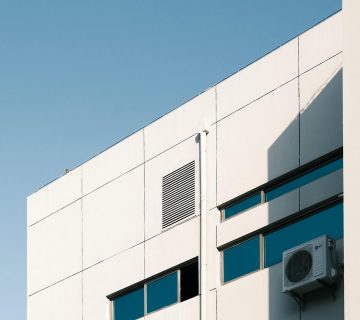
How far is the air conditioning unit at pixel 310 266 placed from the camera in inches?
998

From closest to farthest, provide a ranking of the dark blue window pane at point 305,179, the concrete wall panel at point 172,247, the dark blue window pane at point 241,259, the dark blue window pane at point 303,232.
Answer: the dark blue window pane at point 303,232, the dark blue window pane at point 305,179, the dark blue window pane at point 241,259, the concrete wall panel at point 172,247

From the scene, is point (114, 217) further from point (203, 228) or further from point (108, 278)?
point (203, 228)

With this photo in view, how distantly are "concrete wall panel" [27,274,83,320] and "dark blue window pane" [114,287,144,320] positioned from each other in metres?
1.25

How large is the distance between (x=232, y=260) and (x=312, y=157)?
10.7ft

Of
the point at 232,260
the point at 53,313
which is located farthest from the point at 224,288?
the point at 53,313

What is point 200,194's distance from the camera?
29875 millimetres

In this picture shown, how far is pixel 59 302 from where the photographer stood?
33188 mm

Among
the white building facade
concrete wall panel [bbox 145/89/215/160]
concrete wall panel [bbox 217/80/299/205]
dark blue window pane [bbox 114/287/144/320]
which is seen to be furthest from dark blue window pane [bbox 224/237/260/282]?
concrete wall panel [bbox 145/89/215/160]

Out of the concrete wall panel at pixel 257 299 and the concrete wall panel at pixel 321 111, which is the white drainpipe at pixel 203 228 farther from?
the concrete wall panel at pixel 321 111

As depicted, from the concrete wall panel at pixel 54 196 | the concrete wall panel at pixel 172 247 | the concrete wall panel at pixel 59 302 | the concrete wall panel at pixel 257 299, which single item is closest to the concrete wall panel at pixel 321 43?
the concrete wall panel at pixel 257 299

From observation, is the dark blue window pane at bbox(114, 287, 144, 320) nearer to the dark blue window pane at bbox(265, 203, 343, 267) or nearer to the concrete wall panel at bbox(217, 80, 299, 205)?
the concrete wall panel at bbox(217, 80, 299, 205)

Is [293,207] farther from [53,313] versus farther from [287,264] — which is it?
[53,313]

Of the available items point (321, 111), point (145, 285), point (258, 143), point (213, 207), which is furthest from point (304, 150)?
point (145, 285)

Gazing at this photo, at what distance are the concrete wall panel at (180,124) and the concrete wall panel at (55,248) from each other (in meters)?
3.10
